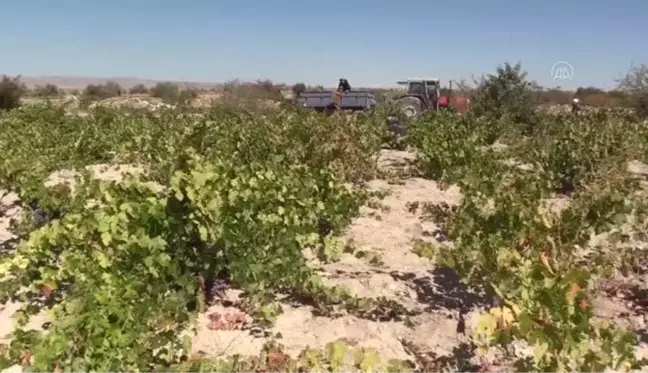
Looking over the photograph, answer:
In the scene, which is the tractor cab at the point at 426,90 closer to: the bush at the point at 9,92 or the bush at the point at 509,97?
the bush at the point at 509,97

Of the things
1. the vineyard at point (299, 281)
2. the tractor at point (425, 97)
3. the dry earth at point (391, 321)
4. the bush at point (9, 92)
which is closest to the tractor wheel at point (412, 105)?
the tractor at point (425, 97)

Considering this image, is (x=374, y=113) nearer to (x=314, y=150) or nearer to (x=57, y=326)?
(x=314, y=150)

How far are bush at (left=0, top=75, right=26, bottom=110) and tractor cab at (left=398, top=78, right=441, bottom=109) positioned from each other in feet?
51.0

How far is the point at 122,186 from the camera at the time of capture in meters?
4.62

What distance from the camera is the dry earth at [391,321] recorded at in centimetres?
407

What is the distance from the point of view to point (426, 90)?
21.0m

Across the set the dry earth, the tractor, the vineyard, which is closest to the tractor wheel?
the tractor

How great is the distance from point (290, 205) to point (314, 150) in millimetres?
3947

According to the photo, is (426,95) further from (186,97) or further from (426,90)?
(186,97)

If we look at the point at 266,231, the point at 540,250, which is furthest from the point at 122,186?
the point at 540,250

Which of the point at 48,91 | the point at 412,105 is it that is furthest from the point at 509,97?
the point at 48,91

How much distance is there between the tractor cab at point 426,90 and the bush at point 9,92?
15.5 meters

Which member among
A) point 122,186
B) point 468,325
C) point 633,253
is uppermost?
point 122,186

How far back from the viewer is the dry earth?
4.07 metres
